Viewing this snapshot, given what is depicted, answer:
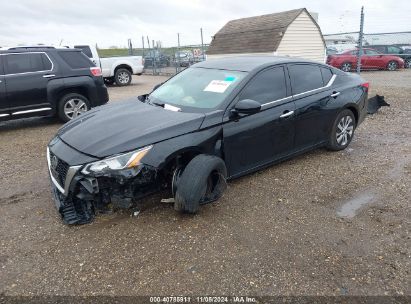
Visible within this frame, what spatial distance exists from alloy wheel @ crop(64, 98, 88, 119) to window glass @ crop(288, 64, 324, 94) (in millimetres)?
5040

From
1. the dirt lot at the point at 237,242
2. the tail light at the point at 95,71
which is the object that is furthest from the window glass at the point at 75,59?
the dirt lot at the point at 237,242

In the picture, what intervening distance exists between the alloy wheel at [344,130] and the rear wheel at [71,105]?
5203 mm

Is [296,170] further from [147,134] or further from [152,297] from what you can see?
[152,297]

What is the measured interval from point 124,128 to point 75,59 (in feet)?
16.9

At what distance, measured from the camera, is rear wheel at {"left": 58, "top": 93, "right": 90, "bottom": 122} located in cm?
777

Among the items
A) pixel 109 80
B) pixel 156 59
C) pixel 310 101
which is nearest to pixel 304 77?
pixel 310 101

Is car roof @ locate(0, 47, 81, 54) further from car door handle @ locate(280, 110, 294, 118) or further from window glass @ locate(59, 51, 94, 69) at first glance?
car door handle @ locate(280, 110, 294, 118)

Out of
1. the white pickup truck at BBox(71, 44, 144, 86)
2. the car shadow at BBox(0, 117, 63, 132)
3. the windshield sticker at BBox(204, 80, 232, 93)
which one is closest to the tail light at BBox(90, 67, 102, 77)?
the car shadow at BBox(0, 117, 63, 132)

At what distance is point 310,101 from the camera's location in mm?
4824

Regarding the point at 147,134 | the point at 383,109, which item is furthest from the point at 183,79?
the point at 383,109

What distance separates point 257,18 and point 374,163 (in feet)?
48.2

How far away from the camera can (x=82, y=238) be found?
3.28 m

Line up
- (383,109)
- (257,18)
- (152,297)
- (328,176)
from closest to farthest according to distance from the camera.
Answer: (152,297) → (328,176) → (383,109) → (257,18)

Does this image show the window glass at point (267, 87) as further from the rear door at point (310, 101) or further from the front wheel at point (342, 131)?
the front wheel at point (342, 131)
